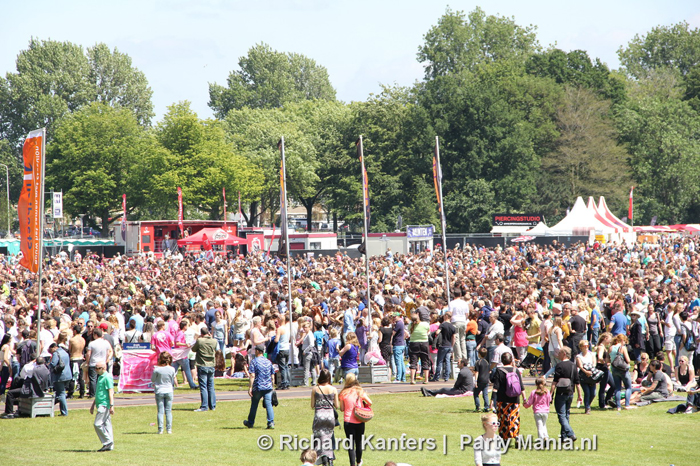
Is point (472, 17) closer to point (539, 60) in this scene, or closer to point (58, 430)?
point (539, 60)

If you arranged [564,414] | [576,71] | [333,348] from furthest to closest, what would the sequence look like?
[576,71]
[333,348]
[564,414]

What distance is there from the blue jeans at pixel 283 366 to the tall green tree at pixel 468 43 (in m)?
68.7

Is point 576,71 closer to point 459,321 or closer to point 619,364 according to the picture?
point 459,321

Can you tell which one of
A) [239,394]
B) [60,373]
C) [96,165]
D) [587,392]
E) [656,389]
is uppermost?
[96,165]

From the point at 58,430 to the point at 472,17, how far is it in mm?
81648

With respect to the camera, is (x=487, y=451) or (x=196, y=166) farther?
(x=196, y=166)

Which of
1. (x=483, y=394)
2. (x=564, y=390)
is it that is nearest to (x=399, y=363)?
(x=483, y=394)

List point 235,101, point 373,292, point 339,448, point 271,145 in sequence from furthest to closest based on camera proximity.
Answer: point 235,101 < point 271,145 < point 373,292 < point 339,448

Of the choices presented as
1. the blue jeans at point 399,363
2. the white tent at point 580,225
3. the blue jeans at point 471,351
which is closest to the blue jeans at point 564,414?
the blue jeans at point 471,351

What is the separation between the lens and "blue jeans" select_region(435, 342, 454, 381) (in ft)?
60.4

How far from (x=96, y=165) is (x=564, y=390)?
229 ft

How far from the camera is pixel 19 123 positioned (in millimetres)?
90938

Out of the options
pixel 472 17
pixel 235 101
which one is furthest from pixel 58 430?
pixel 235 101

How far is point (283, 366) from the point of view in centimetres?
1836
